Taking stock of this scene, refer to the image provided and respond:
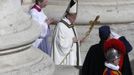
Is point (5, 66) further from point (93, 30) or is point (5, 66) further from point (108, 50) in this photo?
point (93, 30)

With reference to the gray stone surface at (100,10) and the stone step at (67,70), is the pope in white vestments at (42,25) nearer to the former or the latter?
the gray stone surface at (100,10)

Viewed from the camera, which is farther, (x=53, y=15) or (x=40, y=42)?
(x=53, y=15)

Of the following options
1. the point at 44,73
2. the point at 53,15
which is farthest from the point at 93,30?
the point at 44,73

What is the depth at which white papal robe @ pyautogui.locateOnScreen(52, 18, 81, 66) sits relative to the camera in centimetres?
791

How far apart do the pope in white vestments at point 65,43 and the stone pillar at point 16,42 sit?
325 cm

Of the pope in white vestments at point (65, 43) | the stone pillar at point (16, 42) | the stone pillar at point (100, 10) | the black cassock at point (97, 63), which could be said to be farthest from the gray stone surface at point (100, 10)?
the stone pillar at point (16, 42)

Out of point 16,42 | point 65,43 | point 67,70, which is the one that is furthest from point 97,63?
point 65,43

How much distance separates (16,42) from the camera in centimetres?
438

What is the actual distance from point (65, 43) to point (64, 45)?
0.10ft

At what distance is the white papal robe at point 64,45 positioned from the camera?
312 inches

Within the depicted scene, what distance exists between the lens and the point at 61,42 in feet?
26.0

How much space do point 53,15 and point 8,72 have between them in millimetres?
4748

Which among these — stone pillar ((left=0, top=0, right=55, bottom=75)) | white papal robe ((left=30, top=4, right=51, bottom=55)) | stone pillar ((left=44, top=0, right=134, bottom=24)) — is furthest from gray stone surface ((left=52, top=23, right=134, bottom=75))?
stone pillar ((left=0, top=0, right=55, bottom=75))

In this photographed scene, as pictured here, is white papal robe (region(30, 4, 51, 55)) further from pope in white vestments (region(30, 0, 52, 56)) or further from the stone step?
the stone step
